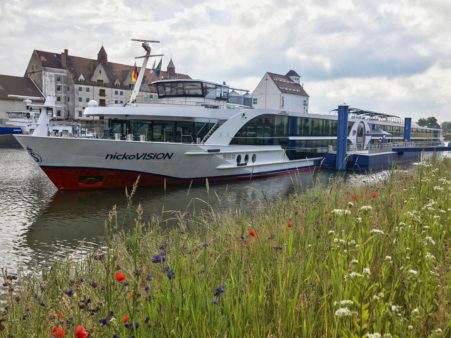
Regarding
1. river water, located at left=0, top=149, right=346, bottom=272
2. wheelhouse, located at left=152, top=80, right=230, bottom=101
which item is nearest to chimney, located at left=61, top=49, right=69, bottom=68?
river water, located at left=0, top=149, right=346, bottom=272

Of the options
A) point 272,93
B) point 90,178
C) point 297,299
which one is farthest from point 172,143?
point 272,93

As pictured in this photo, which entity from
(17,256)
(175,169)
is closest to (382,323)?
(17,256)

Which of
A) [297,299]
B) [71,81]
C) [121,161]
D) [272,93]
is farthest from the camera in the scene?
[71,81]

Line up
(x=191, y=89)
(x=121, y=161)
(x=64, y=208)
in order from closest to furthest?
(x=64, y=208) → (x=121, y=161) → (x=191, y=89)

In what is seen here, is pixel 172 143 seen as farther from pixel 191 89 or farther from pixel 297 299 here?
pixel 297 299

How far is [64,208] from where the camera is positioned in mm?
14625

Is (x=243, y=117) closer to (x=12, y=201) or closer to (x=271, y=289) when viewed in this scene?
(x=12, y=201)

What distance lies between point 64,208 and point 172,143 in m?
5.73

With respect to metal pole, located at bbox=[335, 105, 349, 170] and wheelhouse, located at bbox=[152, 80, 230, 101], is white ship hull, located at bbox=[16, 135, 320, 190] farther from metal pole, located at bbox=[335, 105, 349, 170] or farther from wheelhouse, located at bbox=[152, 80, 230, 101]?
metal pole, located at bbox=[335, 105, 349, 170]

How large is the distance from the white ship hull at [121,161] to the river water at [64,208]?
24.0 inches

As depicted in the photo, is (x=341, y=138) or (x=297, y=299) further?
(x=341, y=138)

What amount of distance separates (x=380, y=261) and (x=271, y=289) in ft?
3.05

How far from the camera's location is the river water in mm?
9629

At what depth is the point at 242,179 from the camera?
2245 centimetres
